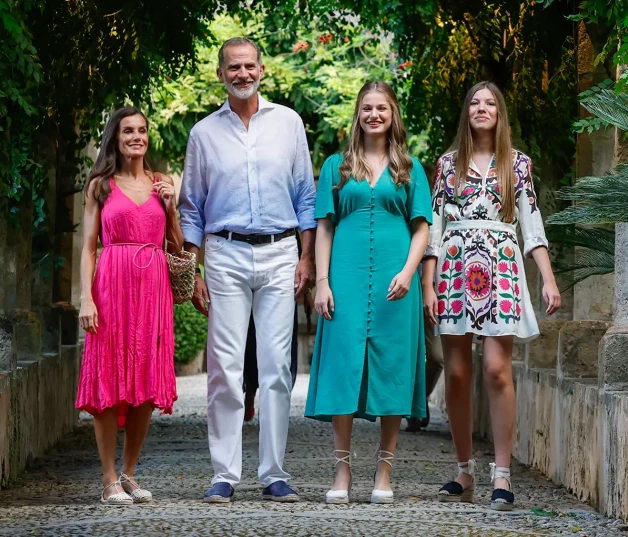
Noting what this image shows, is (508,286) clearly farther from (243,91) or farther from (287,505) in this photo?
(243,91)

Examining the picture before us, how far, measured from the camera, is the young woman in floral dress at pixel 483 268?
20.7 ft

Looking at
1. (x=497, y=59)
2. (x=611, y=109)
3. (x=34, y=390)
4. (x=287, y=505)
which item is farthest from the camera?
(x=497, y=59)

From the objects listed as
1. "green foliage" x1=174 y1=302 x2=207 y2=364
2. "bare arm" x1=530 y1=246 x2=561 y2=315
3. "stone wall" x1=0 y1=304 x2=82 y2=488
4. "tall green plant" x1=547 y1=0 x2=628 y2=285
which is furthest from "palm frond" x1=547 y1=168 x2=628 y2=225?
"green foliage" x1=174 y1=302 x2=207 y2=364

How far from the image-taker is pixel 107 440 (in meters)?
6.53

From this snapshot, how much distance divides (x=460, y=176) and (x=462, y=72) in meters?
5.16

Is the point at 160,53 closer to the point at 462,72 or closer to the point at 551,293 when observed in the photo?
the point at 462,72

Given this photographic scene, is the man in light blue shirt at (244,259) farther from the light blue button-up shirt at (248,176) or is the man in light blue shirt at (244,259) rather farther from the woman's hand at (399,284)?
the woman's hand at (399,284)

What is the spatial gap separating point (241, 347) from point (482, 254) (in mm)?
1184

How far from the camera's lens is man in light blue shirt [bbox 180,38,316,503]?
6.43 meters

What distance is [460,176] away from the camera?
21.1 ft

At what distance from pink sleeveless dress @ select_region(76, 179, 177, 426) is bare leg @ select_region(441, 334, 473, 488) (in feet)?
4.21

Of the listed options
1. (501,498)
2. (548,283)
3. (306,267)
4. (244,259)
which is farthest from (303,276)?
(501,498)

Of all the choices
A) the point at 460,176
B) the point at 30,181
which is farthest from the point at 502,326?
the point at 30,181

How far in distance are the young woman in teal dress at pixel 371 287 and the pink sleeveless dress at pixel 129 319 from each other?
28.6 inches
